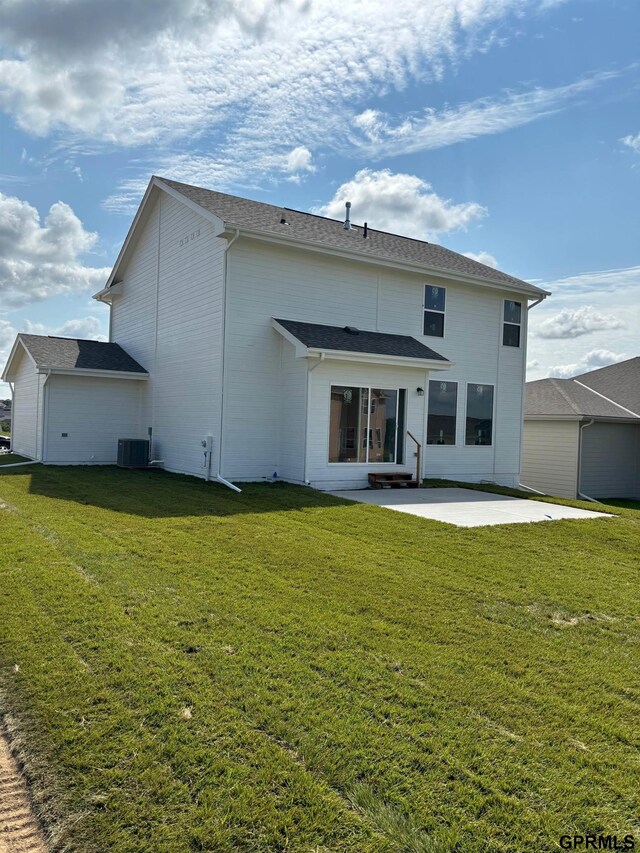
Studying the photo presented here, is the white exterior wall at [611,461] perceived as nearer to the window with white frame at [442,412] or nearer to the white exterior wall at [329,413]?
the window with white frame at [442,412]

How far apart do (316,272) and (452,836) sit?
1277 cm

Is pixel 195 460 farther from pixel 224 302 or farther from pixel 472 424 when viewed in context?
pixel 472 424

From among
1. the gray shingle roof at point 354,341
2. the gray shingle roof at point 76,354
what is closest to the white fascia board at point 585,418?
the gray shingle roof at point 354,341

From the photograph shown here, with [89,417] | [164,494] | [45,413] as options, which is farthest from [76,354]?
[164,494]

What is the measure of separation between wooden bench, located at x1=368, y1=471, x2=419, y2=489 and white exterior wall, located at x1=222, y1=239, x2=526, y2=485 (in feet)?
3.62

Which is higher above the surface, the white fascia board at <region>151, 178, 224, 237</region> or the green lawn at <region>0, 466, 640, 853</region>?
the white fascia board at <region>151, 178, 224, 237</region>

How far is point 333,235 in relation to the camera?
15.2 meters

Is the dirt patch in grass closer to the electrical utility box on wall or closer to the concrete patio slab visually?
the concrete patio slab

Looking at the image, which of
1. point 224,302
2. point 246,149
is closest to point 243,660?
point 224,302

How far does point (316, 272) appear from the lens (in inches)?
550

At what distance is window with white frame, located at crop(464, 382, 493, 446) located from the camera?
16156mm

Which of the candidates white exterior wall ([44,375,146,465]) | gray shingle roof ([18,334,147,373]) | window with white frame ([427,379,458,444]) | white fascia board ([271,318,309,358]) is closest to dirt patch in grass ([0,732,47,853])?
white fascia board ([271,318,309,358])

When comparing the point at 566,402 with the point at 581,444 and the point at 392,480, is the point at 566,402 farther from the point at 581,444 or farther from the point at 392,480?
the point at 392,480

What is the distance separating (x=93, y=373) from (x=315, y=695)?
1458 centimetres
